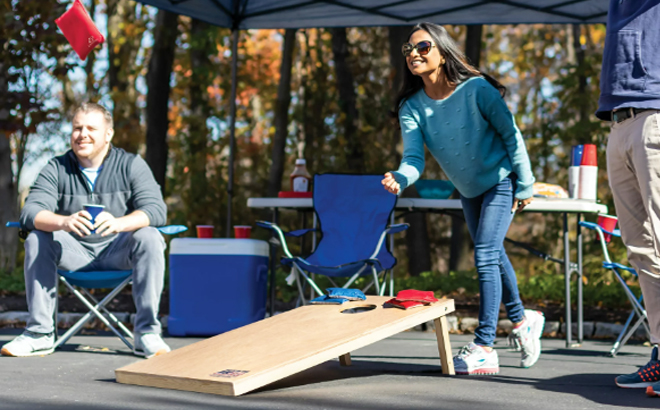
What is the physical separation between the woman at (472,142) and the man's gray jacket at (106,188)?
1.28m

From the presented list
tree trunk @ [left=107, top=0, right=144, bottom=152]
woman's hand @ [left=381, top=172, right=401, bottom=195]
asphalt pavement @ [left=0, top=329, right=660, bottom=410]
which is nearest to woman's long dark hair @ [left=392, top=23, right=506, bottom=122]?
woman's hand @ [left=381, top=172, right=401, bottom=195]

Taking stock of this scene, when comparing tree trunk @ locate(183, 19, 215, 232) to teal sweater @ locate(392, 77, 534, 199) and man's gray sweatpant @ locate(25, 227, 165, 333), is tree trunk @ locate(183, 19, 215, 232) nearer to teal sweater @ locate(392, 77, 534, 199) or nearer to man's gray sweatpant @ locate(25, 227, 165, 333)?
man's gray sweatpant @ locate(25, 227, 165, 333)

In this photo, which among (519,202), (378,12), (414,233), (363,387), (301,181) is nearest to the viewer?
(363,387)

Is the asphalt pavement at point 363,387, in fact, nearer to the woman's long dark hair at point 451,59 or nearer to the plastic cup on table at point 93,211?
the plastic cup on table at point 93,211

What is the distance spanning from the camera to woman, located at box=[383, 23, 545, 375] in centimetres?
326

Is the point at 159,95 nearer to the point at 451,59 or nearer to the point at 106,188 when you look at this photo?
the point at 106,188

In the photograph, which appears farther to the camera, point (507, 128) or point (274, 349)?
point (507, 128)

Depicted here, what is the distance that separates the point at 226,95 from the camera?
10930mm

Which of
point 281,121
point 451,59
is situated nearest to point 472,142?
point 451,59

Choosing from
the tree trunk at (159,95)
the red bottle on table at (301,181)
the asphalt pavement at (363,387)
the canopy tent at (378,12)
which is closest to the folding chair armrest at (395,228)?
the asphalt pavement at (363,387)

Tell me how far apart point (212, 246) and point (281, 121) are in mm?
4298

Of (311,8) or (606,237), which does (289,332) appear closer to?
(606,237)

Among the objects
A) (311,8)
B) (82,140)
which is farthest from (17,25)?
(82,140)

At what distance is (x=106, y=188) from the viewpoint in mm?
3826
